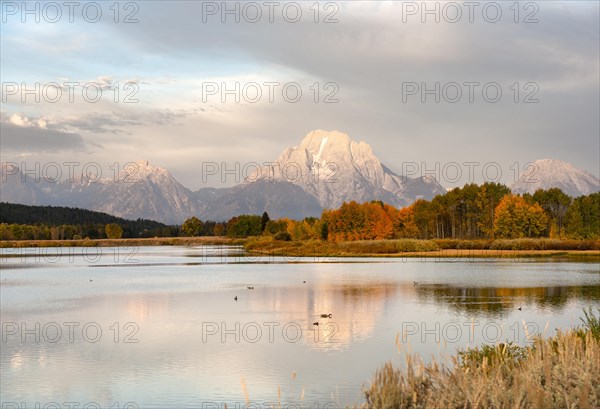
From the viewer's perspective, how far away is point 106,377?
23.1 m

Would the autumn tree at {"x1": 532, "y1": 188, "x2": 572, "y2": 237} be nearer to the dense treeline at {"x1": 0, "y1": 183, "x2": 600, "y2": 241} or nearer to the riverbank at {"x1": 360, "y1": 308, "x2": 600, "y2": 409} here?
the dense treeline at {"x1": 0, "y1": 183, "x2": 600, "y2": 241}

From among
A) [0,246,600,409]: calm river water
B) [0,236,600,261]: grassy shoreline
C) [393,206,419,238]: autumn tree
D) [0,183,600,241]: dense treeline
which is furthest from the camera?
[393,206,419,238]: autumn tree

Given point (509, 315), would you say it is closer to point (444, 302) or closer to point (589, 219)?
point (444, 302)

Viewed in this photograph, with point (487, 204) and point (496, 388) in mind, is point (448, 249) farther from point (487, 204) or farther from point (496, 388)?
point (496, 388)

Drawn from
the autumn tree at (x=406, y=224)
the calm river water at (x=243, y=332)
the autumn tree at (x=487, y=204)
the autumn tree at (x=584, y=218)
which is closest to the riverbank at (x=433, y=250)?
the autumn tree at (x=584, y=218)

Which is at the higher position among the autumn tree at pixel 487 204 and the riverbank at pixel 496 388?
the autumn tree at pixel 487 204

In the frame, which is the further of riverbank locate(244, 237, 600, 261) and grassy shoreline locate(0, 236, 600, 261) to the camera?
grassy shoreline locate(0, 236, 600, 261)

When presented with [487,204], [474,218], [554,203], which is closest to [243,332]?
[487,204]

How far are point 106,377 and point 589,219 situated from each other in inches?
5569

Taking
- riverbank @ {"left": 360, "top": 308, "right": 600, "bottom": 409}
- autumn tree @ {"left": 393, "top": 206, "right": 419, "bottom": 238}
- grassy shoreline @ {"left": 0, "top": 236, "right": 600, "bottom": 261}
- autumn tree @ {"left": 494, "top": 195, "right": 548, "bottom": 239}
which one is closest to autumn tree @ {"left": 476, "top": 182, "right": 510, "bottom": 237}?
autumn tree @ {"left": 494, "top": 195, "right": 548, "bottom": 239}

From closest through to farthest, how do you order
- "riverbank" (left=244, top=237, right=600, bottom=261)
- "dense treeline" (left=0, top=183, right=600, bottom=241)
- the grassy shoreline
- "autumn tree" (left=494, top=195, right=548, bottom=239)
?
"riverbank" (left=244, top=237, right=600, bottom=261) < the grassy shoreline < "autumn tree" (left=494, top=195, right=548, bottom=239) < "dense treeline" (left=0, top=183, right=600, bottom=241)

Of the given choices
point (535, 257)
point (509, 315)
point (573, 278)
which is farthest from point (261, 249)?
point (509, 315)

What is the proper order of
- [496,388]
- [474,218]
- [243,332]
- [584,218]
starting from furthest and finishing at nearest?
[474,218], [584,218], [243,332], [496,388]

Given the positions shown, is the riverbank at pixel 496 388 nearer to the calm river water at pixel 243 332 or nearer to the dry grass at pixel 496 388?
the dry grass at pixel 496 388
